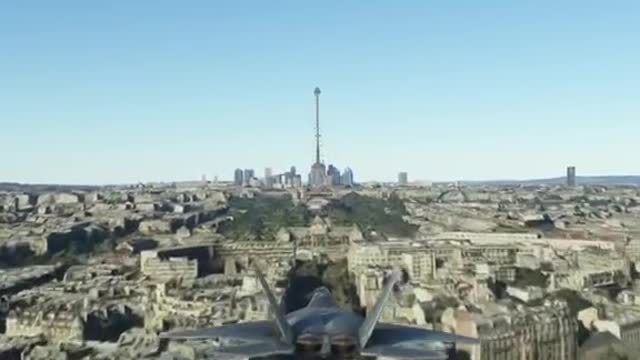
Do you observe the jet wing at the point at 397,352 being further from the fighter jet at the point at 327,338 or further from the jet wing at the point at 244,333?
the jet wing at the point at 244,333

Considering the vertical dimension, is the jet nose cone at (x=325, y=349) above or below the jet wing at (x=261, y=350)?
above

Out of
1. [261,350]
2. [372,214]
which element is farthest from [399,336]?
[372,214]

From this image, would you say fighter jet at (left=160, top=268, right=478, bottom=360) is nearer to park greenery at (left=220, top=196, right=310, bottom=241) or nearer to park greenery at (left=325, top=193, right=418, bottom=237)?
park greenery at (left=220, top=196, right=310, bottom=241)

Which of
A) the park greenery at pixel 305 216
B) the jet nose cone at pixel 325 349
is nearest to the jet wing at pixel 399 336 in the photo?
the jet nose cone at pixel 325 349

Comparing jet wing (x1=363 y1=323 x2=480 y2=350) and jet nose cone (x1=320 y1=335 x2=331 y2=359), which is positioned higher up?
jet nose cone (x1=320 y1=335 x2=331 y2=359)

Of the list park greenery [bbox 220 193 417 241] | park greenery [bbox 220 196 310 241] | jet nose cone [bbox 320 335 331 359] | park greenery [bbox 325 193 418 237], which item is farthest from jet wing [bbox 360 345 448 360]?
park greenery [bbox 325 193 418 237]

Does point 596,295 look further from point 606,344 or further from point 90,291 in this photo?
point 90,291

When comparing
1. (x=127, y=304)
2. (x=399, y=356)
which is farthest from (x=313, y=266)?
(x=399, y=356)

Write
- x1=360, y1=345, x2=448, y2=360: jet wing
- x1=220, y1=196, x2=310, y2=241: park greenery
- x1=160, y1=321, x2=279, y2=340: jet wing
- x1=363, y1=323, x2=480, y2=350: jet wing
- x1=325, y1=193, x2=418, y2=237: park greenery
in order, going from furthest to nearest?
x1=325, y1=193, x2=418, y2=237: park greenery
x1=220, y1=196, x2=310, y2=241: park greenery
x1=160, y1=321, x2=279, y2=340: jet wing
x1=363, y1=323, x2=480, y2=350: jet wing
x1=360, y1=345, x2=448, y2=360: jet wing
